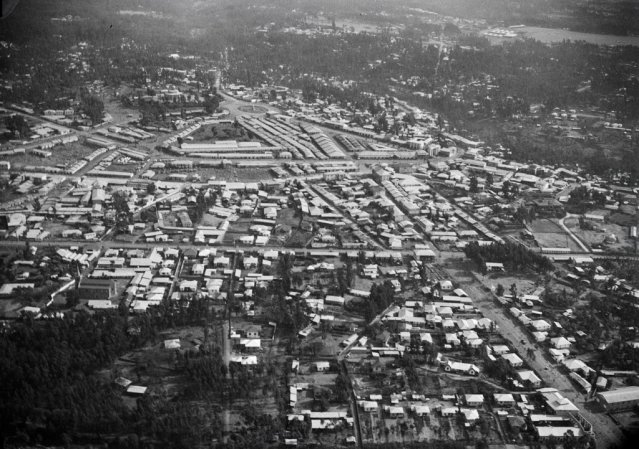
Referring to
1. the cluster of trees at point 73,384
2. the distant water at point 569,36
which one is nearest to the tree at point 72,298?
the cluster of trees at point 73,384

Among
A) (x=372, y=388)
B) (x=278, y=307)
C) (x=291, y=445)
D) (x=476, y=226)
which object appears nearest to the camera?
(x=291, y=445)

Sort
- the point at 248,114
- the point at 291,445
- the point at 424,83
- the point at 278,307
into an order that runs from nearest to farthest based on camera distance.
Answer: the point at 291,445
the point at 278,307
the point at 248,114
the point at 424,83

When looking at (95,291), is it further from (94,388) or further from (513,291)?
(513,291)

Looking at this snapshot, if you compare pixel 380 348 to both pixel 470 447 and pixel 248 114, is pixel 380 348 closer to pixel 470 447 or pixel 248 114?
pixel 470 447

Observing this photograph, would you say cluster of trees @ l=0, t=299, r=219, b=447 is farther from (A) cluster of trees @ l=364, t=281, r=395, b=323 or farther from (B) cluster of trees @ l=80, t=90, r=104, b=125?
(B) cluster of trees @ l=80, t=90, r=104, b=125

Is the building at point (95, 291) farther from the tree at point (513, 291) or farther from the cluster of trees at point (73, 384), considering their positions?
the tree at point (513, 291)

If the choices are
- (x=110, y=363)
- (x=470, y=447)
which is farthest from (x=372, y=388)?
(x=110, y=363)

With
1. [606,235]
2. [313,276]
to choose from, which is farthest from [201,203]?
[606,235]
